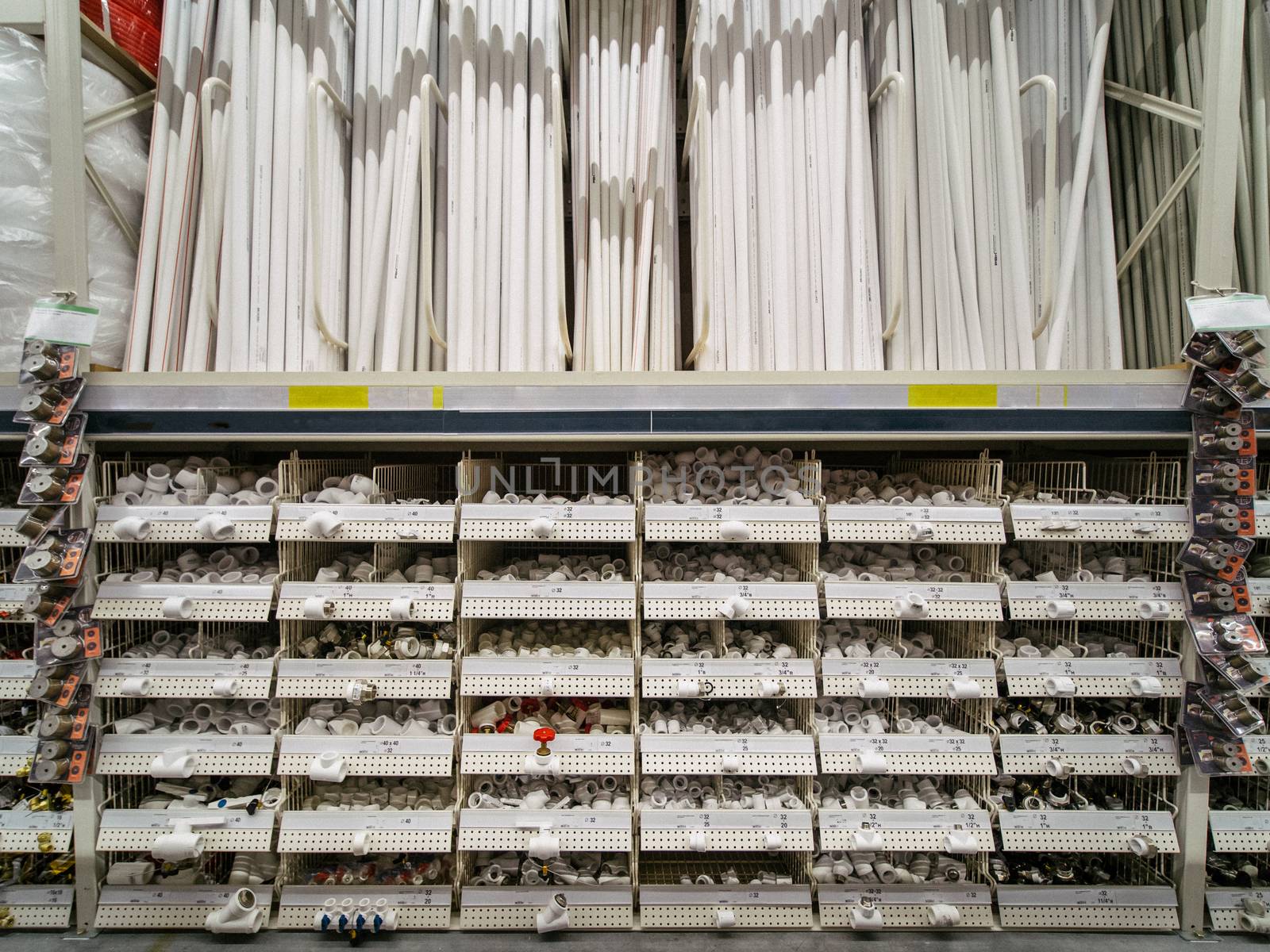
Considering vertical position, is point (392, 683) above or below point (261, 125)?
below

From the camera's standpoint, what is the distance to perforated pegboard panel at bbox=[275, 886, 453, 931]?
178 centimetres

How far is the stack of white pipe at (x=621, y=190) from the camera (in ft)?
6.91

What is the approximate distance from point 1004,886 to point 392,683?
2162 mm

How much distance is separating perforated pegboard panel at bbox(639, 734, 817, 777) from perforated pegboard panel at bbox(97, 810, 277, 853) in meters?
1.25

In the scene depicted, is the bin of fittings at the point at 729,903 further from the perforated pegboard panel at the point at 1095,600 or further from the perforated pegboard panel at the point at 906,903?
the perforated pegboard panel at the point at 1095,600

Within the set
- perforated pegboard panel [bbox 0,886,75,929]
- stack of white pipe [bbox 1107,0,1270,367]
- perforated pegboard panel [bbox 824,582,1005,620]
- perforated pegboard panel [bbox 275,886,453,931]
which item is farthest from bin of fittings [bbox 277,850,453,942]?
stack of white pipe [bbox 1107,0,1270,367]

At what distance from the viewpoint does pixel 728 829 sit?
1.72 m

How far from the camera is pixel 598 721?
1.88m

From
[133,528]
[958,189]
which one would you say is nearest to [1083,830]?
[958,189]

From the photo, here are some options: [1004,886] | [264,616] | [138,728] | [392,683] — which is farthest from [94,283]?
[1004,886]

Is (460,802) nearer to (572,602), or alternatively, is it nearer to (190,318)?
(572,602)

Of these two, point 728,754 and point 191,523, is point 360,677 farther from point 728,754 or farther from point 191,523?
point 728,754

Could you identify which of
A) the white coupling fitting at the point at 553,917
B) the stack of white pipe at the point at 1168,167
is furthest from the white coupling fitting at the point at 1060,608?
the white coupling fitting at the point at 553,917

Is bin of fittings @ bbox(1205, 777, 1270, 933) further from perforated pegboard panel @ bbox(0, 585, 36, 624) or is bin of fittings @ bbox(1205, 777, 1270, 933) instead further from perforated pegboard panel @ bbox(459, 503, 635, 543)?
perforated pegboard panel @ bbox(0, 585, 36, 624)
